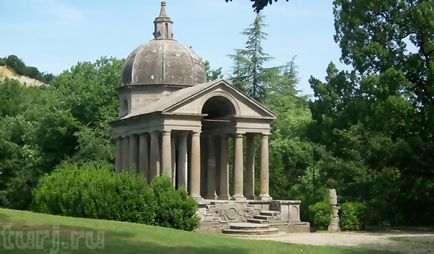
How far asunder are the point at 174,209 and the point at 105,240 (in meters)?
11.1

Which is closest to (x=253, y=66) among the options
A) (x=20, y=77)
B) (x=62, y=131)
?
(x=62, y=131)

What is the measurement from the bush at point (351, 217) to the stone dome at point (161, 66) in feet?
42.3

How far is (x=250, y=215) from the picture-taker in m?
34.4

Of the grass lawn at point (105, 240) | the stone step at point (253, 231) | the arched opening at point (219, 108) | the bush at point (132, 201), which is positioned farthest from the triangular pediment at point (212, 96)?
the grass lawn at point (105, 240)

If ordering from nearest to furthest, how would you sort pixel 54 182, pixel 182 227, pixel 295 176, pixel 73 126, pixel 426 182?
pixel 182 227
pixel 54 182
pixel 426 182
pixel 73 126
pixel 295 176

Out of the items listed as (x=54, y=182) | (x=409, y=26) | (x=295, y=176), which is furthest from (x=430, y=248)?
(x=295, y=176)

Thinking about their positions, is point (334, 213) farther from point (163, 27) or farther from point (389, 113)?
point (163, 27)

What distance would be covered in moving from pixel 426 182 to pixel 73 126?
2679cm

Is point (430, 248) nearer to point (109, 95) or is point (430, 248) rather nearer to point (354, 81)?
point (354, 81)

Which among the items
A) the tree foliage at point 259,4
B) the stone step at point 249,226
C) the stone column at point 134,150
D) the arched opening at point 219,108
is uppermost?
the arched opening at point 219,108

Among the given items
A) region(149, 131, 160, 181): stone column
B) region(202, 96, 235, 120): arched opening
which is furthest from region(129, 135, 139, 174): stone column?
region(202, 96, 235, 120): arched opening

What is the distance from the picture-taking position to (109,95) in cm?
5172

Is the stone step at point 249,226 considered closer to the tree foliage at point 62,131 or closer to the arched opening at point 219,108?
the arched opening at point 219,108

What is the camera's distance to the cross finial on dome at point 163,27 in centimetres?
4316
